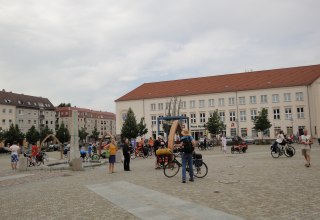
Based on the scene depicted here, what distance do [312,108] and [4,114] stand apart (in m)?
76.4

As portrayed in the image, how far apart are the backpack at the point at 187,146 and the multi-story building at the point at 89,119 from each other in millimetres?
116097

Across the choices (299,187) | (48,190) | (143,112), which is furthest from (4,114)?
(299,187)

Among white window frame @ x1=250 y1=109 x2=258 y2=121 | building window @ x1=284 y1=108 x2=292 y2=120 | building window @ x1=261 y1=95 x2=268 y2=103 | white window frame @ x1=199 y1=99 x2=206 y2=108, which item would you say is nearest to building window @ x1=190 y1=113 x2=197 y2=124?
white window frame @ x1=199 y1=99 x2=206 y2=108

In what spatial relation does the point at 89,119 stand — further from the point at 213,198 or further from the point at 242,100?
the point at 213,198

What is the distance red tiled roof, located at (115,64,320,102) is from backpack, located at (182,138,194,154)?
A: 188 feet

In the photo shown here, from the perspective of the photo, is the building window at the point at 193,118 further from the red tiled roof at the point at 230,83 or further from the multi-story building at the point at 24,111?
the multi-story building at the point at 24,111

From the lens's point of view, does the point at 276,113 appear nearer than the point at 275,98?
No

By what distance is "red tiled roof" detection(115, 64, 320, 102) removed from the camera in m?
68.3

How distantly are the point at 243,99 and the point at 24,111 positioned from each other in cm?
6326

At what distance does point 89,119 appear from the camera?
144 meters

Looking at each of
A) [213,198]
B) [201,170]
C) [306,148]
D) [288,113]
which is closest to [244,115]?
[288,113]

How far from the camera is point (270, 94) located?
68.9 m

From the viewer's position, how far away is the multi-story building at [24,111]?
89.1 meters

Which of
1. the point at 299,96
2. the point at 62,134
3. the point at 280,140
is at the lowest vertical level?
the point at 280,140
